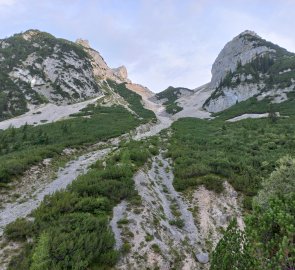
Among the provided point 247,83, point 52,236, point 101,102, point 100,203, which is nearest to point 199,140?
point 100,203

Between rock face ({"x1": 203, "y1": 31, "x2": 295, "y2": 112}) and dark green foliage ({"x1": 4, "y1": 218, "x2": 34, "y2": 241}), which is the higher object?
rock face ({"x1": 203, "y1": 31, "x2": 295, "y2": 112})

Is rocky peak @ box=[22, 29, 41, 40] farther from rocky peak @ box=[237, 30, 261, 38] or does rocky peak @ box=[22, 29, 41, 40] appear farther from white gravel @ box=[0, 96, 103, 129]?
rocky peak @ box=[237, 30, 261, 38]

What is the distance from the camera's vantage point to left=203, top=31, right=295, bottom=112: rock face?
10750 centimetres

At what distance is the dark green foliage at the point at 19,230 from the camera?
1596 centimetres

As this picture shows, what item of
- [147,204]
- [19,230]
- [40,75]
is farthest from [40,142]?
[40,75]

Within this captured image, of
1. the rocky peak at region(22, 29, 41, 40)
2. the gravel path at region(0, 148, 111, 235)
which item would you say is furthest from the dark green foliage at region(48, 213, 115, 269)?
the rocky peak at region(22, 29, 41, 40)

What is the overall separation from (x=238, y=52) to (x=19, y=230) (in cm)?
15619

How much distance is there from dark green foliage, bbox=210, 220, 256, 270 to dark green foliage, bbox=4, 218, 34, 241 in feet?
30.0

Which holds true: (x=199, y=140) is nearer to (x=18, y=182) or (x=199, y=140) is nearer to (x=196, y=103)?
(x=18, y=182)

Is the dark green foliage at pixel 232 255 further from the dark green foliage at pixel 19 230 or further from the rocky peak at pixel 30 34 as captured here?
the rocky peak at pixel 30 34

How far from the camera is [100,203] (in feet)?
63.2

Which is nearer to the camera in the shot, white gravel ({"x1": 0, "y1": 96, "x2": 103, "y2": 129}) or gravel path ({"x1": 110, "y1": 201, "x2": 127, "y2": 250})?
gravel path ({"x1": 110, "y1": 201, "x2": 127, "y2": 250})

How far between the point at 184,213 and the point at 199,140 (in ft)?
86.5

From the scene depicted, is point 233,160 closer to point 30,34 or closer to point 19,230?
point 19,230
